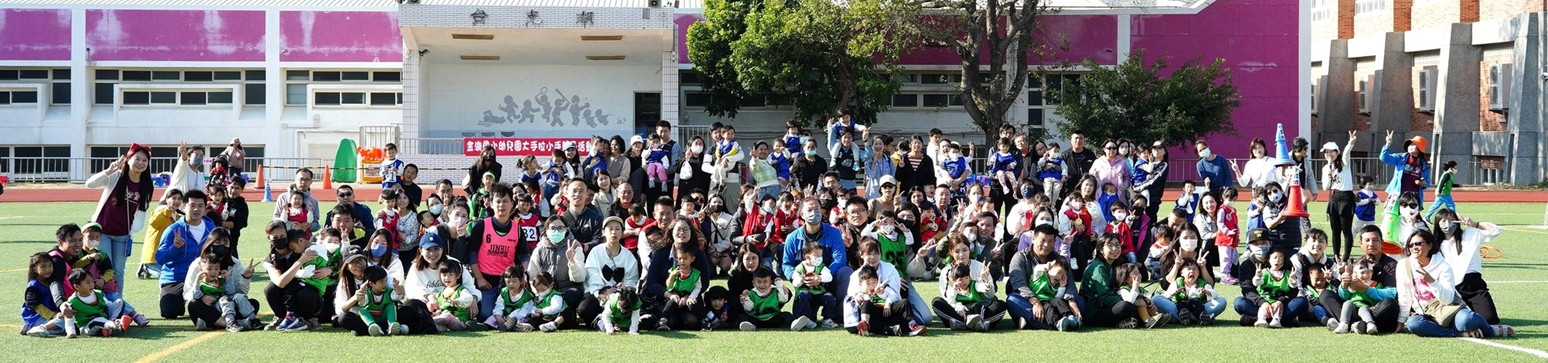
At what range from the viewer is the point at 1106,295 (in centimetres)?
1014

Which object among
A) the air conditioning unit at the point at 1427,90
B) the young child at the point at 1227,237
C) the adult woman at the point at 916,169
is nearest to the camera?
the young child at the point at 1227,237

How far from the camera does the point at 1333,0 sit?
43750 mm

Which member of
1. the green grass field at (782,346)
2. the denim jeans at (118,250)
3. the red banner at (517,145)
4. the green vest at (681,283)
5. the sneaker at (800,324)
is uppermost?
the red banner at (517,145)

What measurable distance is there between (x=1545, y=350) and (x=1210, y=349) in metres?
Result: 2.02

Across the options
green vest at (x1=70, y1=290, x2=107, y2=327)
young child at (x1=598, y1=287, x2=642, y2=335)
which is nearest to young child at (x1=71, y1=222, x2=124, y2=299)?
green vest at (x1=70, y1=290, x2=107, y2=327)

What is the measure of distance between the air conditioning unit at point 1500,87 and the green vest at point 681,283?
1222 inches

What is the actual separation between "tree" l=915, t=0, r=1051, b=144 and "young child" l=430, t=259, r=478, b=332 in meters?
21.2

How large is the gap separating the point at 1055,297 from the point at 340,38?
29065mm

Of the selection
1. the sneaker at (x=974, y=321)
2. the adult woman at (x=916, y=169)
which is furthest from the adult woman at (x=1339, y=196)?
the sneaker at (x=974, y=321)

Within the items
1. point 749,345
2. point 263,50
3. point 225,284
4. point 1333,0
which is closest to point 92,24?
point 263,50

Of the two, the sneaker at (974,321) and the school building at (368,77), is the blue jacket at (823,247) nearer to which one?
the sneaker at (974,321)

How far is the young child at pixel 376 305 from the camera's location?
9.49 meters

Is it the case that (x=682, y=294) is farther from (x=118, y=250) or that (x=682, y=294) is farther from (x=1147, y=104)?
(x=1147, y=104)

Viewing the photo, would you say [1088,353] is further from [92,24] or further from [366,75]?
[92,24]
